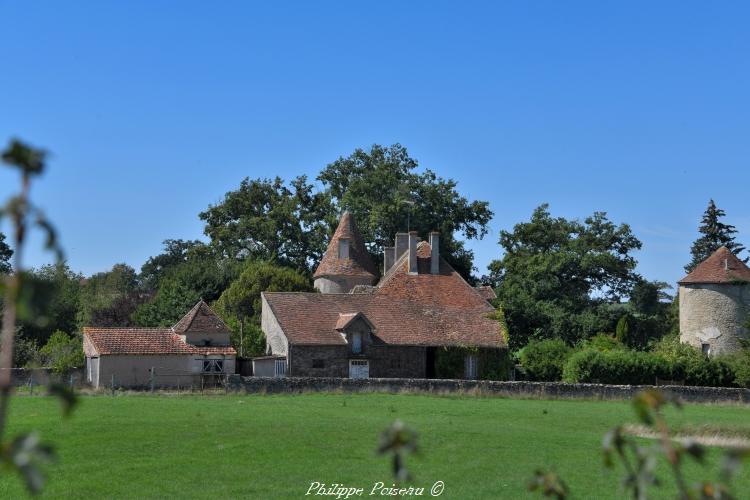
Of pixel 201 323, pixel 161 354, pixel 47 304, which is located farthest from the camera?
pixel 201 323

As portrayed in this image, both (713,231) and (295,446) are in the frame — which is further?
(713,231)

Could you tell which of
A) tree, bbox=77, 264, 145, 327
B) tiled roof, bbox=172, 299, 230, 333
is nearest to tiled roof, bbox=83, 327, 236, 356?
tiled roof, bbox=172, 299, 230, 333

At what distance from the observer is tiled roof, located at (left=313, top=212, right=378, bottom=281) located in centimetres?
6919

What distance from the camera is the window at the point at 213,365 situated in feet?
172

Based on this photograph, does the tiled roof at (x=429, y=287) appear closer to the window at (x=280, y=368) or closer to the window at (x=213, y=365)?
the window at (x=280, y=368)

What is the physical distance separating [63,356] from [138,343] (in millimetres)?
6878

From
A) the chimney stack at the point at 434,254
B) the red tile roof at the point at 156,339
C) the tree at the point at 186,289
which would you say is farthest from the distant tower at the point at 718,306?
the tree at the point at 186,289

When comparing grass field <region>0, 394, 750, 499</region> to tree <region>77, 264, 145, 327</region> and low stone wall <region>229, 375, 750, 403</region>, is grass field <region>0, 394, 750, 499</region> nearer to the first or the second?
low stone wall <region>229, 375, 750, 403</region>

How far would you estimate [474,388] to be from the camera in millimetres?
47219

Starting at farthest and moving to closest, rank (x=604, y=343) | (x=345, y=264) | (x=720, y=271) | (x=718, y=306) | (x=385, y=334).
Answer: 1. (x=345, y=264)
2. (x=720, y=271)
3. (x=718, y=306)
4. (x=604, y=343)
5. (x=385, y=334)

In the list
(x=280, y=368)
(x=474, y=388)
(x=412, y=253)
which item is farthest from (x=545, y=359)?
(x=280, y=368)

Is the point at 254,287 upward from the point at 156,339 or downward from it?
upward

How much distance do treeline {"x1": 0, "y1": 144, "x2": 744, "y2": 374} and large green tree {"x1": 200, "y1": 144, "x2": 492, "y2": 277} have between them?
98mm

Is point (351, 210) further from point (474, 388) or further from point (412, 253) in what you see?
point (474, 388)
